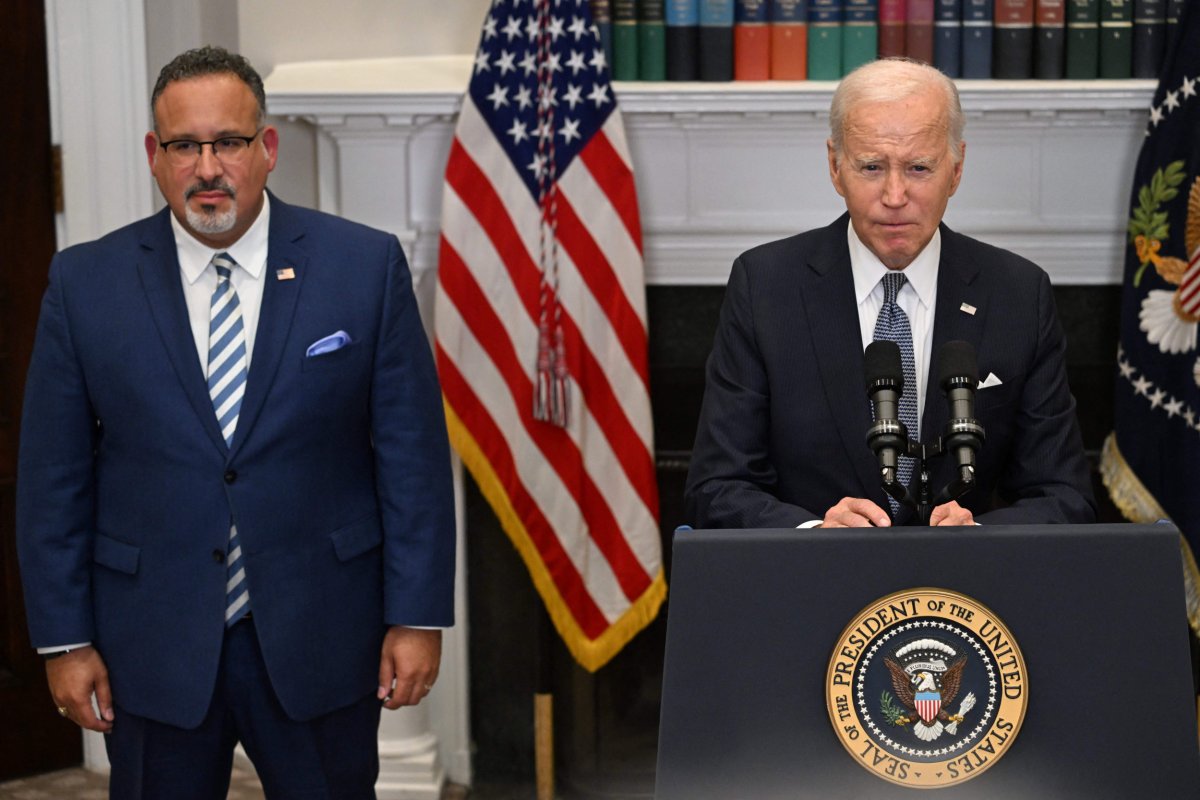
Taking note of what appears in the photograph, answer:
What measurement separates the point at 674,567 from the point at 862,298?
2.22ft

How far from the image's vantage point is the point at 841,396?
2.02 meters

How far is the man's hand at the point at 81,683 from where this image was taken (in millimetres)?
2303

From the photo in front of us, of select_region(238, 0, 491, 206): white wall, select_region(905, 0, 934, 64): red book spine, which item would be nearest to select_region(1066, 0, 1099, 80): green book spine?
select_region(905, 0, 934, 64): red book spine

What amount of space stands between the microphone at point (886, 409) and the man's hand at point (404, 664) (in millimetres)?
1067

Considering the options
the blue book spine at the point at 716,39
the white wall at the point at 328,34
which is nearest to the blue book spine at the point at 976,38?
the blue book spine at the point at 716,39

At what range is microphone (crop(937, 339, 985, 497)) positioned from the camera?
1548 millimetres

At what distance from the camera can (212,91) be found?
226 centimetres

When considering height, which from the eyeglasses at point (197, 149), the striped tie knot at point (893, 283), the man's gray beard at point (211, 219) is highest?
the eyeglasses at point (197, 149)

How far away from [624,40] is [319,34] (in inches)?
33.3

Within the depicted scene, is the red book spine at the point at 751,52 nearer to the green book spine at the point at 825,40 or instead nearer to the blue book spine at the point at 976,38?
the green book spine at the point at 825,40

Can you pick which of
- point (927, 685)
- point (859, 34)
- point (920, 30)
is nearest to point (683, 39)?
point (859, 34)

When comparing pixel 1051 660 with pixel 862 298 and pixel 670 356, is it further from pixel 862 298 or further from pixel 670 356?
pixel 670 356

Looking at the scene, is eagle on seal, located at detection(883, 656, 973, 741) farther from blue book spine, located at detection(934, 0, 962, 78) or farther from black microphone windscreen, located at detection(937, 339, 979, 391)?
blue book spine, located at detection(934, 0, 962, 78)

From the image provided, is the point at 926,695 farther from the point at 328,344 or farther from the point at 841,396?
the point at 328,344
